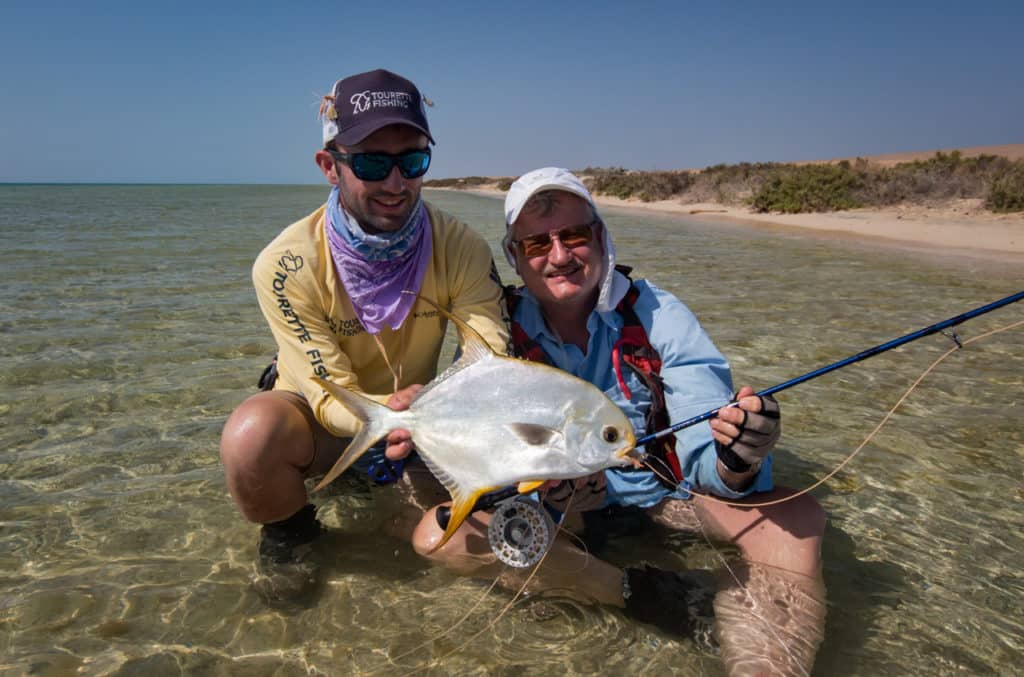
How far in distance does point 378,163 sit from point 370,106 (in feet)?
0.77

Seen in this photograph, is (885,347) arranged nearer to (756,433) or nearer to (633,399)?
(756,433)

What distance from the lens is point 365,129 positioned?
2658 mm

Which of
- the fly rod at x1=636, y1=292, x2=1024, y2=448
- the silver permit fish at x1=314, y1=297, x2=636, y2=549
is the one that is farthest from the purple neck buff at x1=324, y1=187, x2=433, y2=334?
the fly rod at x1=636, y1=292, x2=1024, y2=448

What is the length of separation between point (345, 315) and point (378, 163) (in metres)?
0.75

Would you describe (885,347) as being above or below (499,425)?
above

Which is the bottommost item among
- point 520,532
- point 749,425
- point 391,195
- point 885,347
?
point 520,532

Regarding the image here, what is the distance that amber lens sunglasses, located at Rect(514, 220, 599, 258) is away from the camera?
2732mm

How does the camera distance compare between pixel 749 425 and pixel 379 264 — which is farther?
pixel 379 264

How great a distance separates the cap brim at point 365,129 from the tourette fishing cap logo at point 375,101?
68 millimetres

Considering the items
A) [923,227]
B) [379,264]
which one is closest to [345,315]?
[379,264]

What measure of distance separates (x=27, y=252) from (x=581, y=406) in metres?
13.6

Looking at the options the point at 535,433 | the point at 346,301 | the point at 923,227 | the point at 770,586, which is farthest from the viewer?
the point at 923,227

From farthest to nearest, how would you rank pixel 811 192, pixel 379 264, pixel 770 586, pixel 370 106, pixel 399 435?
pixel 811 192
pixel 379 264
pixel 370 106
pixel 770 586
pixel 399 435

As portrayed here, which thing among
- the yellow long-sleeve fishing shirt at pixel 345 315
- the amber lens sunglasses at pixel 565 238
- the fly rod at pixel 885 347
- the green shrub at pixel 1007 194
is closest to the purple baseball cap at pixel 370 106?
the yellow long-sleeve fishing shirt at pixel 345 315
